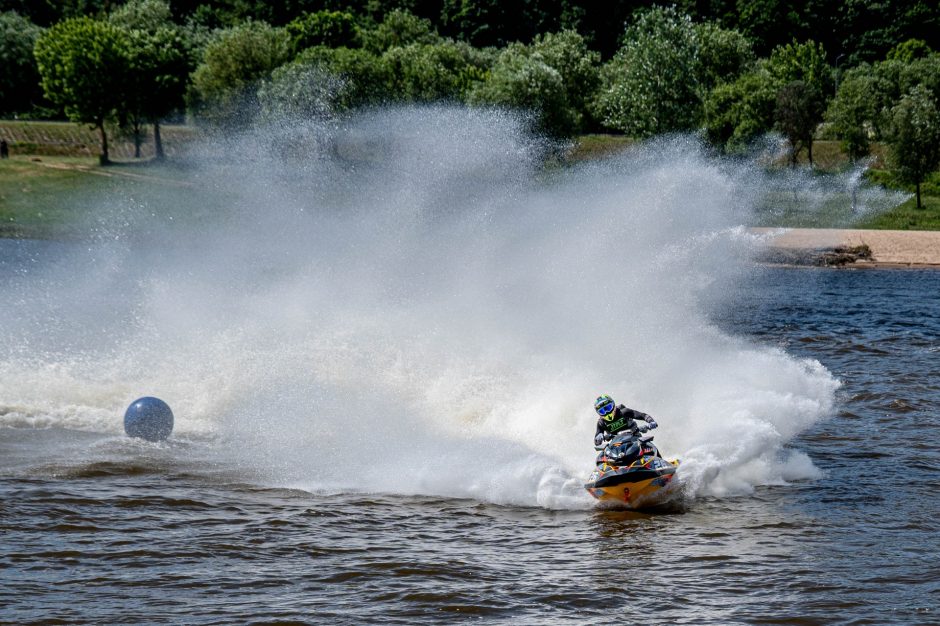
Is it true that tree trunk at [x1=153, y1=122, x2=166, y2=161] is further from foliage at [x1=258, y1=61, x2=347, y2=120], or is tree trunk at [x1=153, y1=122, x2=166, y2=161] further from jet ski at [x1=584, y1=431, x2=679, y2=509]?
A: jet ski at [x1=584, y1=431, x2=679, y2=509]

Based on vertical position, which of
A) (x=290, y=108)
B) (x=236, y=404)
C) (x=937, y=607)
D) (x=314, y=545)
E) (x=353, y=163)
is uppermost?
(x=290, y=108)

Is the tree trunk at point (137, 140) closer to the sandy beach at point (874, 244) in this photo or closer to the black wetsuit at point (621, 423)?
the sandy beach at point (874, 244)

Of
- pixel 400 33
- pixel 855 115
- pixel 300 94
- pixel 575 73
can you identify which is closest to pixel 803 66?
pixel 575 73

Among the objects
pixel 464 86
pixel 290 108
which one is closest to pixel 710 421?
pixel 290 108

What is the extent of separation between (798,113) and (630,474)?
170 feet

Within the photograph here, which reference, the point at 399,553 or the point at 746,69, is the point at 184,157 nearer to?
the point at 746,69

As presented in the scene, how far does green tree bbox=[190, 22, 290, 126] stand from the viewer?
66.9 meters

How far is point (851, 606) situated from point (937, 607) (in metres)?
0.85

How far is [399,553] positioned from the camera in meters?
12.8

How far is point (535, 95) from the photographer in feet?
203

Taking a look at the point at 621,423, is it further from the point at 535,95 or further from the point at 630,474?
the point at 535,95

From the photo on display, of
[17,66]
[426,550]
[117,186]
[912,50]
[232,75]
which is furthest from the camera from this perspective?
[912,50]

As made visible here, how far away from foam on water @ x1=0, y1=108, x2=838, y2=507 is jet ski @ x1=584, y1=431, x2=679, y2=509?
555mm

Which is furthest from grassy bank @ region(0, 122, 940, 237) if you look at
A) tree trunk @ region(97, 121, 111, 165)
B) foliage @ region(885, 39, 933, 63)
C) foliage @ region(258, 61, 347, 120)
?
foliage @ region(885, 39, 933, 63)
